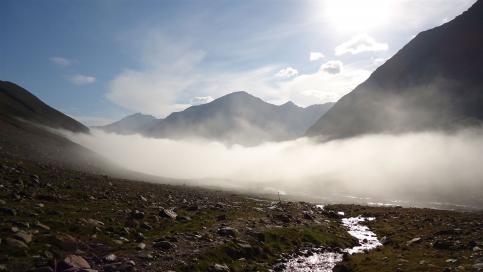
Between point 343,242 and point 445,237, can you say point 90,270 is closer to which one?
point 343,242

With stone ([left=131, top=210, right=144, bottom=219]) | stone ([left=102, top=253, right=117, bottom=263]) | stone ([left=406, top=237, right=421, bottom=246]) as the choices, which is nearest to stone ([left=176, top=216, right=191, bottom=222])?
stone ([left=131, top=210, right=144, bottom=219])

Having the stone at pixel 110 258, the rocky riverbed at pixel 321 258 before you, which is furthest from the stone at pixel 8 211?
the rocky riverbed at pixel 321 258

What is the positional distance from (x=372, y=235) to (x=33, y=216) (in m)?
45.5

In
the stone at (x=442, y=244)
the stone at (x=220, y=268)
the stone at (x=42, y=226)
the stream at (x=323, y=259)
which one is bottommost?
the stream at (x=323, y=259)

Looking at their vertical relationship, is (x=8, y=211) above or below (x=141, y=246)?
above

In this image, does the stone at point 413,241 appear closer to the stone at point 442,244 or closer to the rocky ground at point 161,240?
the rocky ground at point 161,240

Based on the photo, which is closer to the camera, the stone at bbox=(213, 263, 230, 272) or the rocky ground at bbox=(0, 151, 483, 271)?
the rocky ground at bbox=(0, 151, 483, 271)

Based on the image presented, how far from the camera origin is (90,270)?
21500 millimetres

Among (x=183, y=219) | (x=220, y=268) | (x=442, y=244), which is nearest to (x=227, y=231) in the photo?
(x=183, y=219)

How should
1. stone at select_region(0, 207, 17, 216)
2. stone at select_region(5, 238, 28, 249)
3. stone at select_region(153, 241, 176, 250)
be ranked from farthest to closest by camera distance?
stone at select_region(0, 207, 17, 216), stone at select_region(153, 241, 176, 250), stone at select_region(5, 238, 28, 249)

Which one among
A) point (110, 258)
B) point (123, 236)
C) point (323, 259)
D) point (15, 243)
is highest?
point (15, 243)

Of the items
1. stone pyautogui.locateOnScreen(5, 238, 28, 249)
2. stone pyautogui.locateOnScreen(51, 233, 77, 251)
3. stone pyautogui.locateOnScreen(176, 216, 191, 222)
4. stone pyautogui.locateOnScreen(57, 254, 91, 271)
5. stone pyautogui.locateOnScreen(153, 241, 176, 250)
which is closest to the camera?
stone pyautogui.locateOnScreen(57, 254, 91, 271)

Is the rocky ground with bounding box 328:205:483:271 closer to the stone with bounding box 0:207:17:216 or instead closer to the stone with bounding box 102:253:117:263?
the stone with bounding box 102:253:117:263

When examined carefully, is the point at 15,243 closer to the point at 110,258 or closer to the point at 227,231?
the point at 110,258
